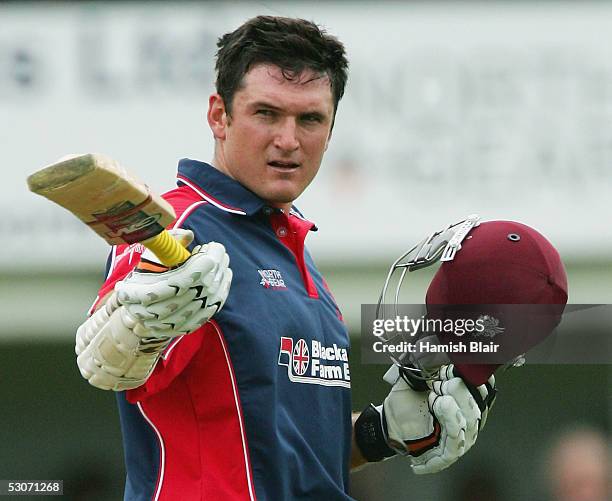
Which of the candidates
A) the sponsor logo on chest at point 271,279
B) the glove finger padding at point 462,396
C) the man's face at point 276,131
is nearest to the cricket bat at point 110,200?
the sponsor logo on chest at point 271,279

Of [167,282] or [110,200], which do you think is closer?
[110,200]

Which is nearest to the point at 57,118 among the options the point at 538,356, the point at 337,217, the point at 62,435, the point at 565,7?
the point at 337,217

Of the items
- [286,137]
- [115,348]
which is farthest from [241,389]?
[286,137]

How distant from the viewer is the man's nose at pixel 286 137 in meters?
2.36

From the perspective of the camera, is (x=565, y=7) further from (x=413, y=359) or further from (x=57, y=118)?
(x=413, y=359)

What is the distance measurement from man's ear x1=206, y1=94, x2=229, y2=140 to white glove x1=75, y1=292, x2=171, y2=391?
638 mm

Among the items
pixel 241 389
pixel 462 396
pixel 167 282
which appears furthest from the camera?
pixel 462 396

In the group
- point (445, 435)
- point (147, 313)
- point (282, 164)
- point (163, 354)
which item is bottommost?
point (445, 435)

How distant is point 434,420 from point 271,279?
0.59m

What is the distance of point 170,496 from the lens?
7.30 feet

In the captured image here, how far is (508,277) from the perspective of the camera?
8.11ft

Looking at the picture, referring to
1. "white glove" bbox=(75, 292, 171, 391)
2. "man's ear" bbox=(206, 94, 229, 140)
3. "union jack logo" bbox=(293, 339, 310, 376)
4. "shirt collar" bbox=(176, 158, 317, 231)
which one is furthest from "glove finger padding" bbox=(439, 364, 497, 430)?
"white glove" bbox=(75, 292, 171, 391)

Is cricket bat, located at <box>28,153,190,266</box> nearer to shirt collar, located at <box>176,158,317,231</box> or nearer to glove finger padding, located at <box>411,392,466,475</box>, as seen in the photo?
shirt collar, located at <box>176,158,317,231</box>

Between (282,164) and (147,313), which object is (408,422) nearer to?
(282,164)
